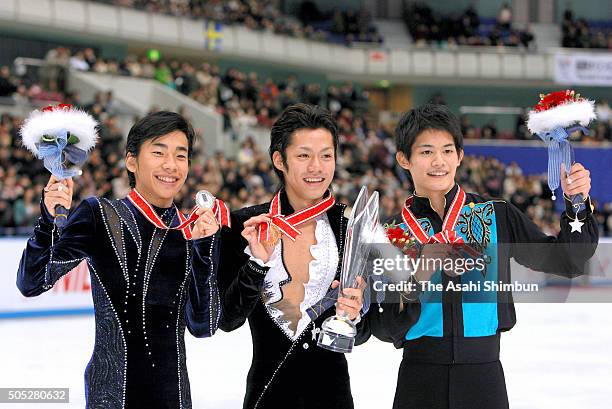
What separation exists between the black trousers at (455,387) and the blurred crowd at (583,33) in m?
28.6

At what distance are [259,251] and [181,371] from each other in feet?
1.77

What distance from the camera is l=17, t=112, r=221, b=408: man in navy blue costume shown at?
287cm

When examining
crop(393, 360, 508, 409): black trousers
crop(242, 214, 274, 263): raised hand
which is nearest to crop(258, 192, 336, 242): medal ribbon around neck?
crop(242, 214, 274, 263): raised hand

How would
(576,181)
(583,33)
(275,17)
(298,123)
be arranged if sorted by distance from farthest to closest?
(583,33) < (275,17) < (298,123) < (576,181)

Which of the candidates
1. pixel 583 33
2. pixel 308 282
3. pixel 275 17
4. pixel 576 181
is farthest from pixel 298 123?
pixel 583 33

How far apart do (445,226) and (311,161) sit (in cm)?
50

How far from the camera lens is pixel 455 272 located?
2898 mm

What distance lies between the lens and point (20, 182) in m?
11.8

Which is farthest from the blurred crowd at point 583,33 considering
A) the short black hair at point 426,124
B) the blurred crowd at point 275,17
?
the short black hair at point 426,124

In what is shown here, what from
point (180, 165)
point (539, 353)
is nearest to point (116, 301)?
point (180, 165)

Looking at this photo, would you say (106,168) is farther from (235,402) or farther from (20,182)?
(235,402)

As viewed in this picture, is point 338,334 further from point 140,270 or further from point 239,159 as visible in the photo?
point 239,159

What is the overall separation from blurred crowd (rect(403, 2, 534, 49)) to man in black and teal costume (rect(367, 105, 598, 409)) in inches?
1055

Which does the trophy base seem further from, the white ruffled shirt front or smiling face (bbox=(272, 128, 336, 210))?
smiling face (bbox=(272, 128, 336, 210))
